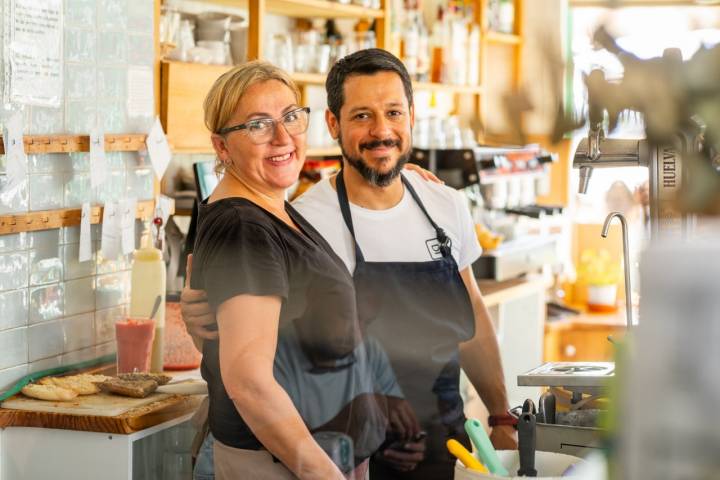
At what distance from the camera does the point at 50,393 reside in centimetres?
236

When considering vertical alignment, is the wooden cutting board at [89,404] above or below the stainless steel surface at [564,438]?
below

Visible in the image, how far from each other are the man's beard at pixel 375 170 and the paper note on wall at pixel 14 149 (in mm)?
871

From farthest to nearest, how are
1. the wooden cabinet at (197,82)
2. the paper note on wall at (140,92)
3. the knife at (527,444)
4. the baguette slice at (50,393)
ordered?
1. the wooden cabinet at (197,82)
2. the paper note on wall at (140,92)
3. the baguette slice at (50,393)
4. the knife at (527,444)

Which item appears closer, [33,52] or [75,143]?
[33,52]

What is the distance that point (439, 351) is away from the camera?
5.63ft

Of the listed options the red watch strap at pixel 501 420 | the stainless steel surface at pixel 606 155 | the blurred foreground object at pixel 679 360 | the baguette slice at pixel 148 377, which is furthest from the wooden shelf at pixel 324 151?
the blurred foreground object at pixel 679 360

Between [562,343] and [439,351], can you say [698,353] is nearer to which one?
[439,351]

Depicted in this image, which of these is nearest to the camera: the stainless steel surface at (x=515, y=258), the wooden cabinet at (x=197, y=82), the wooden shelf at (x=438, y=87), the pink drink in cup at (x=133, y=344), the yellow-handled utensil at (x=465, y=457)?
the yellow-handled utensil at (x=465, y=457)

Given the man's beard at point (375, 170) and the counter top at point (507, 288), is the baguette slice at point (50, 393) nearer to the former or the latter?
the man's beard at point (375, 170)

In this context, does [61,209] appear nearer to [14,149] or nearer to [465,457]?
[14,149]

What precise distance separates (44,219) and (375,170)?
1.00m

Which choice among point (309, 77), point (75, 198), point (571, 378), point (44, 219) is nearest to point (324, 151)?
point (309, 77)

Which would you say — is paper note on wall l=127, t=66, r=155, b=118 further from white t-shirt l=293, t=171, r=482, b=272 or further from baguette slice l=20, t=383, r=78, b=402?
white t-shirt l=293, t=171, r=482, b=272

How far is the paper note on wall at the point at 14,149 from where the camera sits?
2.39m
